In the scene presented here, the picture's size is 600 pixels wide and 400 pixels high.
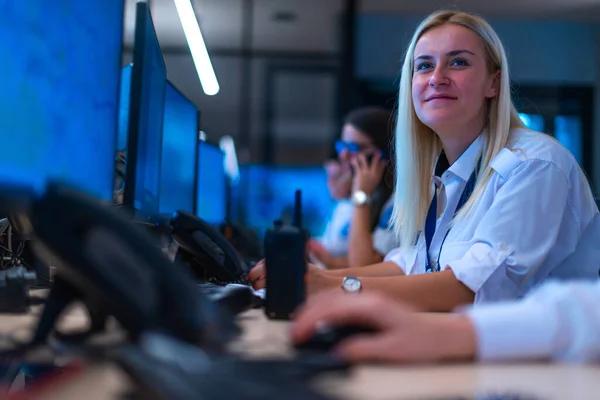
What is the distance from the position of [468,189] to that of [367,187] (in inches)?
57.9

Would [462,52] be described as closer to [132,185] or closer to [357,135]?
[132,185]

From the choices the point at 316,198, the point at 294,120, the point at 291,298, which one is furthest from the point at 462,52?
the point at 294,120

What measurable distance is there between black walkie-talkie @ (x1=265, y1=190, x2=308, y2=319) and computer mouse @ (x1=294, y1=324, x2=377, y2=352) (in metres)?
0.30

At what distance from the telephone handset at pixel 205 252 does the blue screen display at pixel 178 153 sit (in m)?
0.09

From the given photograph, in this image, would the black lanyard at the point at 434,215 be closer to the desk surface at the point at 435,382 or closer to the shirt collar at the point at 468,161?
the shirt collar at the point at 468,161

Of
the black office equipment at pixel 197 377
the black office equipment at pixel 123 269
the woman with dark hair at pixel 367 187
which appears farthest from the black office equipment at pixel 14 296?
the woman with dark hair at pixel 367 187

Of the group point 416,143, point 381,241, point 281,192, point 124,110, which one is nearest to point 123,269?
point 124,110

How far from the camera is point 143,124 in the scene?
116 centimetres

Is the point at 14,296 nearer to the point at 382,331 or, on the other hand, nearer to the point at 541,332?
the point at 382,331

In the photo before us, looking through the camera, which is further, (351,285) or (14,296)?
(351,285)

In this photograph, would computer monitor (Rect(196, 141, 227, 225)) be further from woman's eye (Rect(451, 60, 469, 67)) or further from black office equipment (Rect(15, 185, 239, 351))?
black office equipment (Rect(15, 185, 239, 351))

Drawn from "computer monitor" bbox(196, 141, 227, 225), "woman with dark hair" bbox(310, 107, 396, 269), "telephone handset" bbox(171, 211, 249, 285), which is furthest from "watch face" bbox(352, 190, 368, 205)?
"telephone handset" bbox(171, 211, 249, 285)

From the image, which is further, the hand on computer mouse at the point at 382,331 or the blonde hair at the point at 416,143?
the blonde hair at the point at 416,143

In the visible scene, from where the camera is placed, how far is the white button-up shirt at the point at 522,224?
1.22 m
